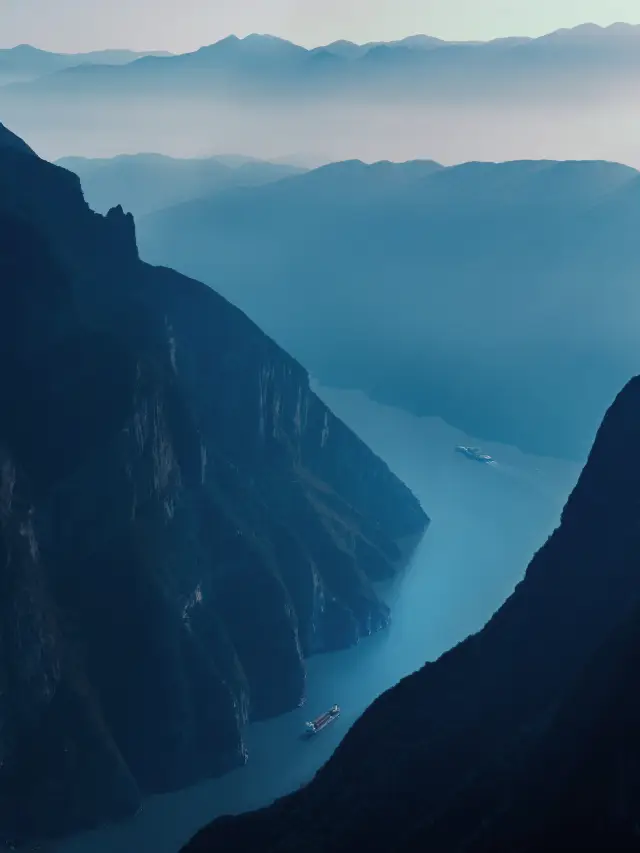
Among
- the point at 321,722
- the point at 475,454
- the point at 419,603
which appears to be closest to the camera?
the point at 321,722

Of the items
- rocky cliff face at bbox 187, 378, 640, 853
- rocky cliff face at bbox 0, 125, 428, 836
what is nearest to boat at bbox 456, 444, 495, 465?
rocky cliff face at bbox 0, 125, 428, 836

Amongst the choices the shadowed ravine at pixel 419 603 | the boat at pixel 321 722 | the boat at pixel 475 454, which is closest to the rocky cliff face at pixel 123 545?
the shadowed ravine at pixel 419 603

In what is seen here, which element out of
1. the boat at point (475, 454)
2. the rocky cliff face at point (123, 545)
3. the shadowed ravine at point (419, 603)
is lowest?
the shadowed ravine at point (419, 603)

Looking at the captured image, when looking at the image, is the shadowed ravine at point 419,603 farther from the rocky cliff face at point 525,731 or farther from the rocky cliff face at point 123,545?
the rocky cliff face at point 525,731

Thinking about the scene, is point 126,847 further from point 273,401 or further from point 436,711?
point 273,401

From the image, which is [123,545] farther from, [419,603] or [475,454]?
[475,454]

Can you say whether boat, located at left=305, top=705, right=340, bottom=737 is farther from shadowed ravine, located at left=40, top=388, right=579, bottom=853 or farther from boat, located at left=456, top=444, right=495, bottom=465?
boat, located at left=456, top=444, right=495, bottom=465

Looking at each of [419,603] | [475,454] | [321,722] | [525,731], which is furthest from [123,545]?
[475,454]
